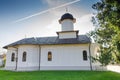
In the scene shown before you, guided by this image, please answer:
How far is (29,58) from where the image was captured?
21.7m

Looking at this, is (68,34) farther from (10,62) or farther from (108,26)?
(108,26)

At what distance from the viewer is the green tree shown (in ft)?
27.0

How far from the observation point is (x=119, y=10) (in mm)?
8094

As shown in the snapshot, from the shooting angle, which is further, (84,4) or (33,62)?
(33,62)

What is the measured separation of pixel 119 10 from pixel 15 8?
28.5ft

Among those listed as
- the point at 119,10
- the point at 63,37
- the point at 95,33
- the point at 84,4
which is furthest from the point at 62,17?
the point at 119,10

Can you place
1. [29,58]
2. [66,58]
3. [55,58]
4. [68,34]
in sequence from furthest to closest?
[68,34] → [55,58] → [29,58] → [66,58]

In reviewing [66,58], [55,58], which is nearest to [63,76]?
[66,58]

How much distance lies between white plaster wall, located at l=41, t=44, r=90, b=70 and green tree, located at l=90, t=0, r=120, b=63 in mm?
6078

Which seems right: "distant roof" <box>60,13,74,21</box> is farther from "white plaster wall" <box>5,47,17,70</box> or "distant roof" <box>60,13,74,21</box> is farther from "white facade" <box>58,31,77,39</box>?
"white plaster wall" <box>5,47,17,70</box>

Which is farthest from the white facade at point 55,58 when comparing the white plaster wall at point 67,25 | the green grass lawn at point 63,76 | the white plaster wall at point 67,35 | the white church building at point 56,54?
the green grass lawn at point 63,76

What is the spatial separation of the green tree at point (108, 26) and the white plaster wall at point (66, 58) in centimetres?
608

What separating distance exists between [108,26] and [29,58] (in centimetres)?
1469

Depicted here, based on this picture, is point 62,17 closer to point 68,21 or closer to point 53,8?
point 68,21
